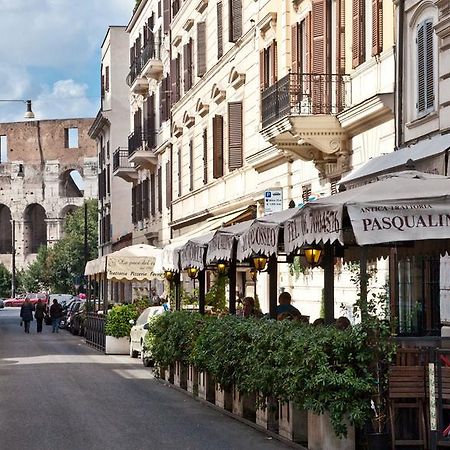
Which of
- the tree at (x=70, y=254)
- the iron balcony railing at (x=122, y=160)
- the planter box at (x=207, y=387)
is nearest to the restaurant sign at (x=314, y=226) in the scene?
the planter box at (x=207, y=387)

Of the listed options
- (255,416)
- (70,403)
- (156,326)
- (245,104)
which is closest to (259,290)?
(245,104)

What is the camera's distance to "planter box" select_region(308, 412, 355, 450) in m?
12.8

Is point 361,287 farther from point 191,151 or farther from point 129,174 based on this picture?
point 129,174

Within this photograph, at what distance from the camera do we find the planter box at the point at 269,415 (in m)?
15.0

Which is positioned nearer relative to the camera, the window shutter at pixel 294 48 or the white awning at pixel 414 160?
the white awning at pixel 414 160

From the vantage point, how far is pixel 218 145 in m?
36.3

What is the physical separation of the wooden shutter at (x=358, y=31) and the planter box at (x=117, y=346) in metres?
15.0

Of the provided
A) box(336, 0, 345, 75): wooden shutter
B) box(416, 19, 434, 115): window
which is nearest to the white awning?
box(416, 19, 434, 115): window

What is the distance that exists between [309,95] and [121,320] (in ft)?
43.6

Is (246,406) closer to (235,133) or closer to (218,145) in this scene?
(235,133)

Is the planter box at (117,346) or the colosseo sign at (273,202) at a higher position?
the colosseo sign at (273,202)

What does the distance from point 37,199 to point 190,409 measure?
317 ft

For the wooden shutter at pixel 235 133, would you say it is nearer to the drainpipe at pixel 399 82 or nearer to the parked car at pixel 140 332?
the parked car at pixel 140 332

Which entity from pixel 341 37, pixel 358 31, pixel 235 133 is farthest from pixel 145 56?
pixel 358 31
